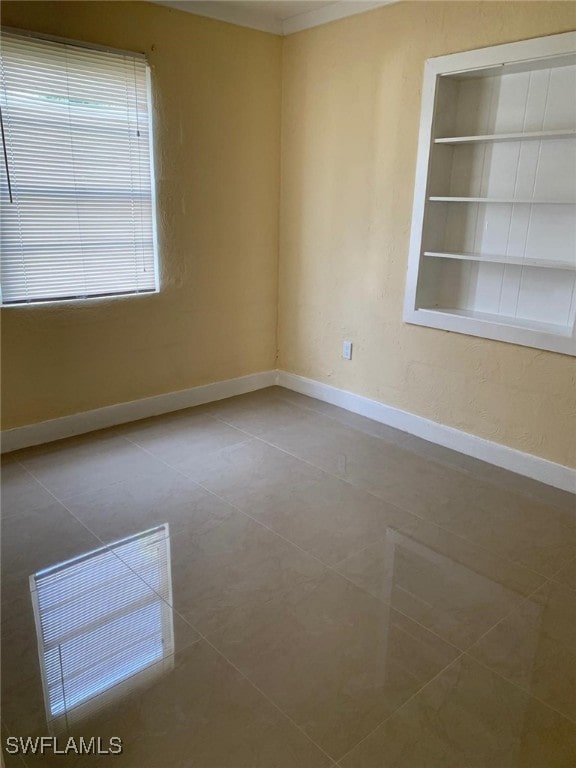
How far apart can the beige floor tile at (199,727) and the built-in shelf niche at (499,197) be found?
2.13 m

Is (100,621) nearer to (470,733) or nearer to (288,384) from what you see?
(470,733)

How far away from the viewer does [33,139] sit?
114 inches

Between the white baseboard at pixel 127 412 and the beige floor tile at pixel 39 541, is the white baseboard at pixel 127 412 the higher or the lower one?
the higher one

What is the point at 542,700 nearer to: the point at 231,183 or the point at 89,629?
the point at 89,629

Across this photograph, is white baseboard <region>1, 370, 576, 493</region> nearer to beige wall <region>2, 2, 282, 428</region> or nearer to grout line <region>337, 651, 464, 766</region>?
beige wall <region>2, 2, 282, 428</region>

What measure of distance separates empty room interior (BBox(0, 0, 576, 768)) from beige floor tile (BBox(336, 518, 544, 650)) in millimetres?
14

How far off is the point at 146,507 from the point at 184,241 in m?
1.80

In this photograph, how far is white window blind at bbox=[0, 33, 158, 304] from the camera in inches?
112

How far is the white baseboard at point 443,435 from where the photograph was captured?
293cm

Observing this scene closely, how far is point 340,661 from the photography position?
1788mm

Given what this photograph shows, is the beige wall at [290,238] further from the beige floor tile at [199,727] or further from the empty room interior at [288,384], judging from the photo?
the beige floor tile at [199,727]

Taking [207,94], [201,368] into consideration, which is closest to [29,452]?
[201,368]

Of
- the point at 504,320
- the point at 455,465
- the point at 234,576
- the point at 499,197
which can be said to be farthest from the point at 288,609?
the point at 499,197

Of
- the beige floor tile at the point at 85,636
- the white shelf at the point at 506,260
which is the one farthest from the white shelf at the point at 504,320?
the beige floor tile at the point at 85,636
